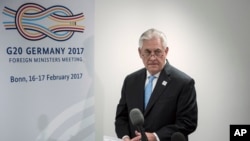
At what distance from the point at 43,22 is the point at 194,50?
74.5 inches

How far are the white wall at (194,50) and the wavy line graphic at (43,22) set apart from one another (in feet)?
1.99

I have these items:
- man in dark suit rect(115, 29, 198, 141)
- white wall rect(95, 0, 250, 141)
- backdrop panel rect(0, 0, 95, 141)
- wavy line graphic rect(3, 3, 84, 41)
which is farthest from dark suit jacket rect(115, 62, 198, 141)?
white wall rect(95, 0, 250, 141)

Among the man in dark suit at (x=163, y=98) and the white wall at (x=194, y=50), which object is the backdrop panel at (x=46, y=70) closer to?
the white wall at (x=194, y=50)

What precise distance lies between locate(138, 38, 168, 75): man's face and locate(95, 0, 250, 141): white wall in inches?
50.8

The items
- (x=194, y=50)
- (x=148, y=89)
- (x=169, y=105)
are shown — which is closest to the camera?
(x=169, y=105)

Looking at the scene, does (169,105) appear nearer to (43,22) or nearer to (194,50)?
(43,22)

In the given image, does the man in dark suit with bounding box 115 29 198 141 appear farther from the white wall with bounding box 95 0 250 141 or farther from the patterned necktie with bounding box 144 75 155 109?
the white wall with bounding box 95 0 250 141

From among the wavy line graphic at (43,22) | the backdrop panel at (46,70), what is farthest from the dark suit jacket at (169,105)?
the wavy line graphic at (43,22)

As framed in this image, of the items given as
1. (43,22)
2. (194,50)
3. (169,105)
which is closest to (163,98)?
(169,105)

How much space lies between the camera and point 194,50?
12.8ft

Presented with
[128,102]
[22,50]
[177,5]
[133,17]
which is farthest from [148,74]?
[177,5]

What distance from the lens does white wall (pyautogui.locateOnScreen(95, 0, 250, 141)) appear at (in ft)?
11.6

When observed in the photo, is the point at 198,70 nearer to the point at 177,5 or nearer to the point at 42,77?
the point at 177,5

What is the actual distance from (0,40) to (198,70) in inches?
91.6
